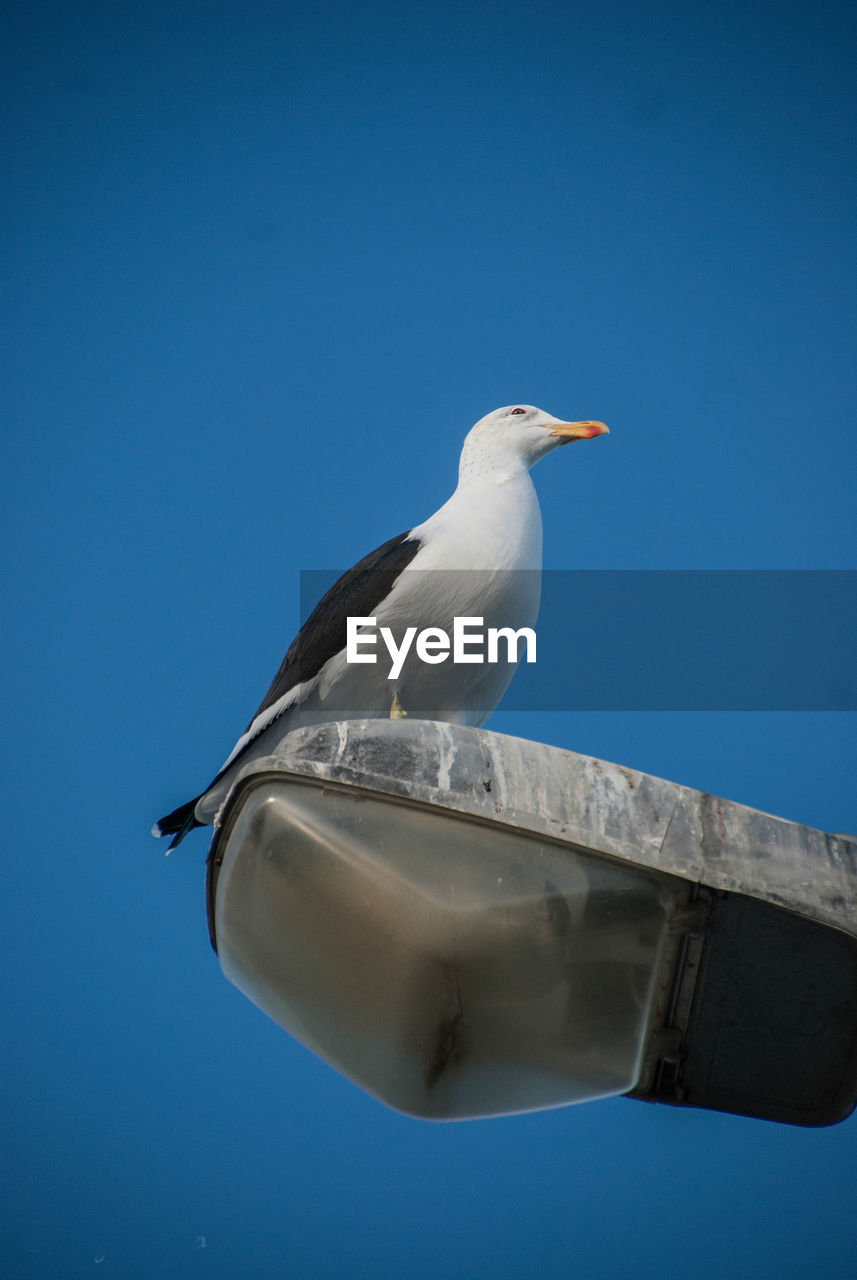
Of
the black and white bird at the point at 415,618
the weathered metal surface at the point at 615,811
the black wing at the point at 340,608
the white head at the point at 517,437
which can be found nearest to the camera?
the weathered metal surface at the point at 615,811

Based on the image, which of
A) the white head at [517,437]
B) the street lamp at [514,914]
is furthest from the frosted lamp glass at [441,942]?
the white head at [517,437]

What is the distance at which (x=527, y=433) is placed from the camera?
4383mm

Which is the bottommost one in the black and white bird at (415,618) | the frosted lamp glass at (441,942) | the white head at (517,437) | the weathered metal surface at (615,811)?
the frosted lamp glass at (441,942)

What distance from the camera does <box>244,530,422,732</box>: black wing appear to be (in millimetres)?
3738

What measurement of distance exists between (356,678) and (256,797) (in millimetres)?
1716

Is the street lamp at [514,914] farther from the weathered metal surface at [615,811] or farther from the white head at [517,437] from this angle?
the white head at [517,437]

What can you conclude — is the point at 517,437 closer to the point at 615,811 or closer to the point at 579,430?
the point at 579,430

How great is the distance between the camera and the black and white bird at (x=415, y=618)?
11.8 ft

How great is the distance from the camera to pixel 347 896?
191 cm

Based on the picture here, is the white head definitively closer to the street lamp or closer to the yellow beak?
the yellow beak

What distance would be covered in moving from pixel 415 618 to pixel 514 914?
1781 millimetres

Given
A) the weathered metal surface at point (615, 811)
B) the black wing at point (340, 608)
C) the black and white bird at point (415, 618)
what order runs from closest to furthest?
the weathered metal surface at point (615, 811) < the black and white bird at point (415, 618) < the black wing at point (340, 608)

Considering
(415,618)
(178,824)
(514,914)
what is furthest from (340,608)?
(514,914)

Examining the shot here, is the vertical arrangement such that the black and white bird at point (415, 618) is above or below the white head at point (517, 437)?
below
